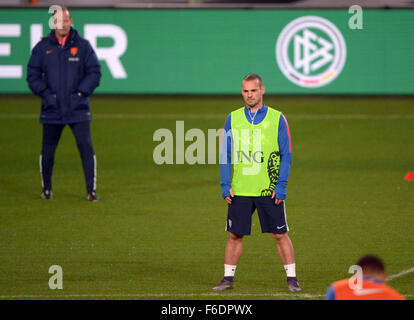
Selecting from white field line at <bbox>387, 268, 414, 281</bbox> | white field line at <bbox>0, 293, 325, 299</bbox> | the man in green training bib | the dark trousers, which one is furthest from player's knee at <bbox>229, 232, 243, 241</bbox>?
the dark trousers

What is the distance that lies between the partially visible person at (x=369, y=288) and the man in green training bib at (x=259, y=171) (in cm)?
259

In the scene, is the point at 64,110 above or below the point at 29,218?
above

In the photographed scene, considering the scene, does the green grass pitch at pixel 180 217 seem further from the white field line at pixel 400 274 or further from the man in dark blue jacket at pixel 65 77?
the man in dark blue jacket at pixel 65 77

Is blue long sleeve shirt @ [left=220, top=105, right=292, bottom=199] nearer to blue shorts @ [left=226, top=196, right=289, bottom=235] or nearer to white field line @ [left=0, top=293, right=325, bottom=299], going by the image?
blue shorts @ [left=226, top=196, right=289, bottom=235]

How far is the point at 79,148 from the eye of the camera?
11.2 m

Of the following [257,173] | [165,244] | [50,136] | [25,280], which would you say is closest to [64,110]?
[50,136]

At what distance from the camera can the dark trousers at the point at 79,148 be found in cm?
1106

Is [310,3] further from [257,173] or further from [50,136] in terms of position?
[257,173]

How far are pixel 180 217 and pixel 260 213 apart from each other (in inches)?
130

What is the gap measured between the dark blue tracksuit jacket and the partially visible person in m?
6.97

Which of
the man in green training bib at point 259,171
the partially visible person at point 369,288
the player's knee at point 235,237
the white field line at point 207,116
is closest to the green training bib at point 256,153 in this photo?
the man in green training bib at point 259,171

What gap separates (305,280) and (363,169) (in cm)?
625

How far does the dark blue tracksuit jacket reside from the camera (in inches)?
428

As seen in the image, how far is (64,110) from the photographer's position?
10.9 meters
